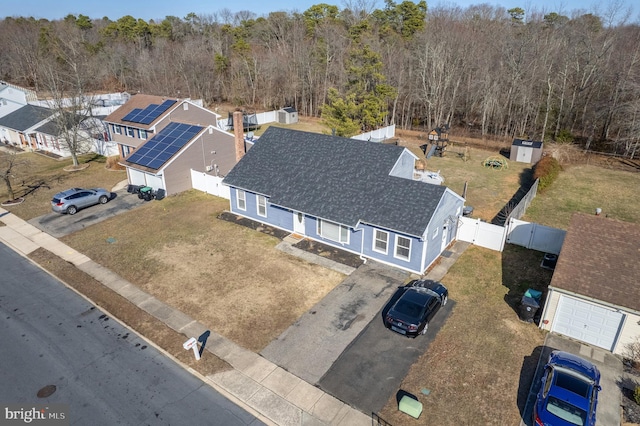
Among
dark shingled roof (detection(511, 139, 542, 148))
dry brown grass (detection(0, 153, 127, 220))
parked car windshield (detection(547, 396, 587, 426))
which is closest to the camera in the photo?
parked car windshield (detection(547, 396, 587, 426))

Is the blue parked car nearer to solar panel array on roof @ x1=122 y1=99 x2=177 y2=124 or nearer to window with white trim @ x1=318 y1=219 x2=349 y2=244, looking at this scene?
window with white trim @ x1=318 y1=219 x2=349 y2=244

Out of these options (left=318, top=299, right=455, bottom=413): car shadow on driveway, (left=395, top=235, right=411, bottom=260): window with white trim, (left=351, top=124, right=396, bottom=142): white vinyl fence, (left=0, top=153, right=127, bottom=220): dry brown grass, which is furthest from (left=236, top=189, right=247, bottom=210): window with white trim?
(left=351, top=124, right=396, bottom=142): white vinyl fence

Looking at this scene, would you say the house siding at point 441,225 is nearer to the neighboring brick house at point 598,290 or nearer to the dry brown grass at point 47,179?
the neighboring brick house at point 598,290

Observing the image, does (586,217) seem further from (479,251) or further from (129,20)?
(129,20)

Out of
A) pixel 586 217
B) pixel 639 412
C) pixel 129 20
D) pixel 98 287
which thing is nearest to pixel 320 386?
pixel 639 412

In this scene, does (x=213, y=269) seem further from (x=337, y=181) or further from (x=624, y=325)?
(x=624, y=325)

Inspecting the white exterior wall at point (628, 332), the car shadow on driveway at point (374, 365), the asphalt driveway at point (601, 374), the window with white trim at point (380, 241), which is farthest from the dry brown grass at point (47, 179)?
the white exterior wall at point (628, 332)

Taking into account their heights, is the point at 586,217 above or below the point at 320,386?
above
